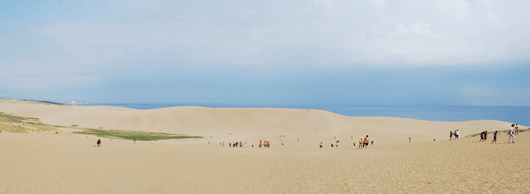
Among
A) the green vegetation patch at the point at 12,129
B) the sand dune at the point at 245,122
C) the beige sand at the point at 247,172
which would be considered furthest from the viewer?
the sand dune at the point at 245,122

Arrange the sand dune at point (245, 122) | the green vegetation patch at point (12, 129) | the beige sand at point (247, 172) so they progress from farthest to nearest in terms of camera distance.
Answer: the sand dune at point (245, 122) < the green vegetation patch at point (12, 129) < the beige sand at point (247, 172)

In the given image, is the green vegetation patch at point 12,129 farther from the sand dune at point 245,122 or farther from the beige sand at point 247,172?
the sand dune at point 245,122

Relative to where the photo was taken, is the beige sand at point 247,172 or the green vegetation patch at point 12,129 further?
the green vegetation patch at point 12,129

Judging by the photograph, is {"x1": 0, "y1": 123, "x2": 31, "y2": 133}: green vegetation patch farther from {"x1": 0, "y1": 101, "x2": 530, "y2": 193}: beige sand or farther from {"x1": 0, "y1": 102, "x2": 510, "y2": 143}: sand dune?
{"x1": 0, "y1": 102, "x2": 510, "y2": 143}: sand dune

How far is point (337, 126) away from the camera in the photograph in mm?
68312

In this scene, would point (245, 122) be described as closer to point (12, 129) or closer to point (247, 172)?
point (12, 129)

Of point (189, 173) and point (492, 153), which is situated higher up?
point (492, 153)

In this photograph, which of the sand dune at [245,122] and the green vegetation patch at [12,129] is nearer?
the green vegetation patch at [12,129]

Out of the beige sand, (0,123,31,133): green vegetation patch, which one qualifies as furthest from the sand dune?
the beige sand

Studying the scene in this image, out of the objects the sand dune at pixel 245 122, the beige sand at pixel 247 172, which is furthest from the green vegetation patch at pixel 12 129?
the sand dune at pixel 245 122

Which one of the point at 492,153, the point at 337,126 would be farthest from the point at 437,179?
the point at 337,126

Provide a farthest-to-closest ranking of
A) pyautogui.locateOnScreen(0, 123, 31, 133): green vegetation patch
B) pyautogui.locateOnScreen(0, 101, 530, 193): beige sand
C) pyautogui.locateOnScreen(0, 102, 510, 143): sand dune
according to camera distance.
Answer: pyautogui.locateOnScreen(0, 102, 510, 143): sand dune, pyautogui.locateOnScreen(0, 123, 31, 133): green vegetation patch, pyautogui.locateOnScreen(0, 101, 530, 193): beige sand

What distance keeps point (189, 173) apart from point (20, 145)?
1579 centimetres

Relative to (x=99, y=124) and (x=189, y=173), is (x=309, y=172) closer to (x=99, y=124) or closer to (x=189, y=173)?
(x=189, y=173)
